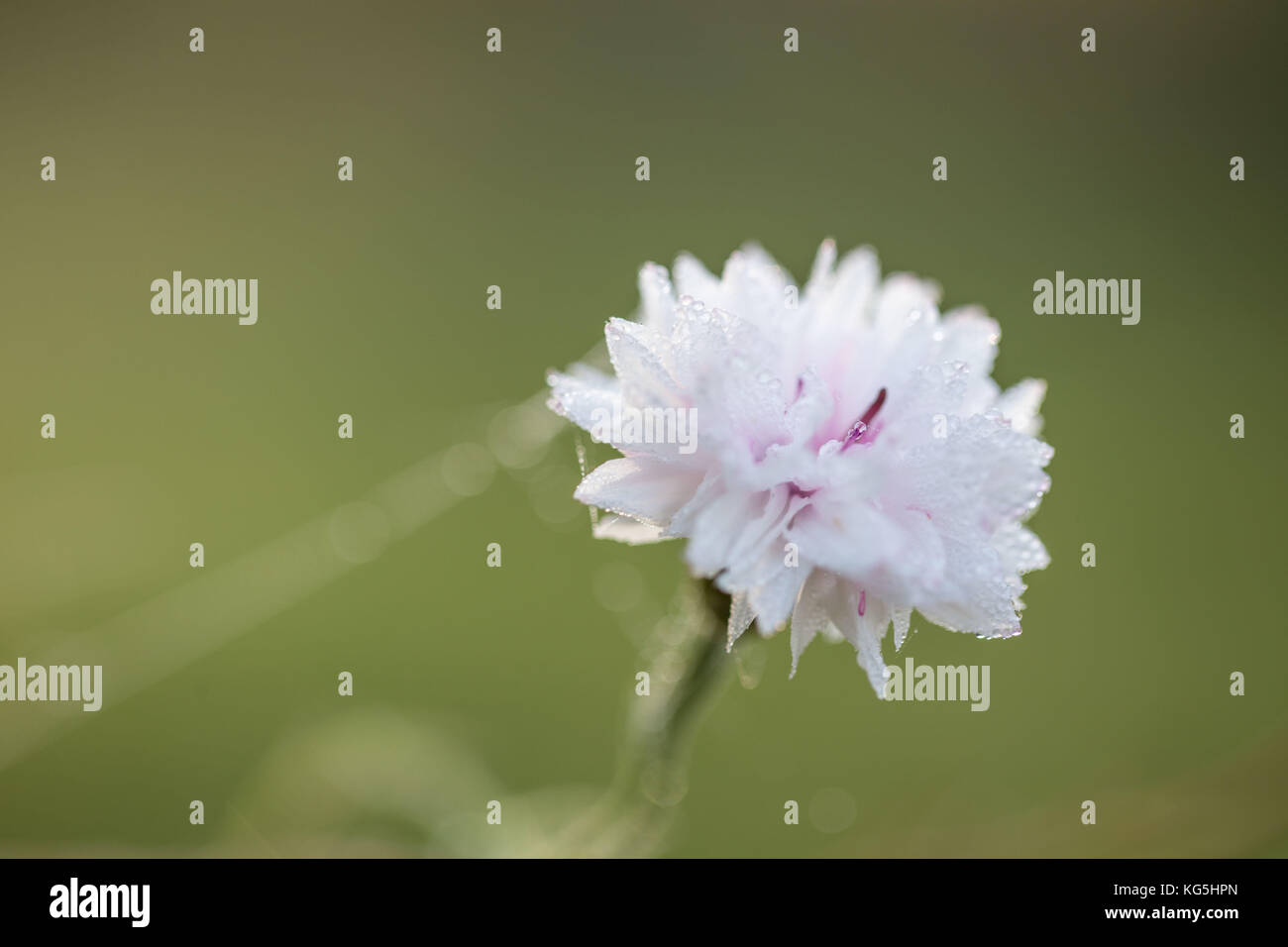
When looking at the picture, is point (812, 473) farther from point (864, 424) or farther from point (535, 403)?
point (535, 403)

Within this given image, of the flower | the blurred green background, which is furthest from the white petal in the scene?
the blurred green background

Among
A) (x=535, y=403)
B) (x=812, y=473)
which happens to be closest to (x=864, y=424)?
(x=812, y=473)

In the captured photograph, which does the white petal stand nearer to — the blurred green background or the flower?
the flower

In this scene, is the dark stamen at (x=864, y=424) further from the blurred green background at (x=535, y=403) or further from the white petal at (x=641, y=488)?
the blurred green background at (x=535, y=403)

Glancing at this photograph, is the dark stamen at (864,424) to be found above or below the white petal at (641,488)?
above

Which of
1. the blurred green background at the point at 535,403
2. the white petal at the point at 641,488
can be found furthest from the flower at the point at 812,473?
the blurred green background at the point at 535,403

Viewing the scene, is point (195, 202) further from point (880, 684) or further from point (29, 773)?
point (880, 684)

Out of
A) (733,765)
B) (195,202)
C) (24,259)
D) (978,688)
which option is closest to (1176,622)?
(978,688)
